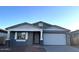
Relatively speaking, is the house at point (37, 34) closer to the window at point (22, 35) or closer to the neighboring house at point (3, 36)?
the window at point (22, 35)

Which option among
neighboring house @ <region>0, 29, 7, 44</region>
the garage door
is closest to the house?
the garage door

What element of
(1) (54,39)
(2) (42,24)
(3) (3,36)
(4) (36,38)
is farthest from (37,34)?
(3) (3,36)

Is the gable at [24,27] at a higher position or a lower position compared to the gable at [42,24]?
lower

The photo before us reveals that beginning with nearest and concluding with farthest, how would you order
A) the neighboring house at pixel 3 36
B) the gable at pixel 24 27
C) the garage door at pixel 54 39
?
the neighboring house at pixel 3 36 < the gable at pixel 24 27 < the garage door at pixel 54 39

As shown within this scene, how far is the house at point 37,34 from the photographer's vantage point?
7.19m

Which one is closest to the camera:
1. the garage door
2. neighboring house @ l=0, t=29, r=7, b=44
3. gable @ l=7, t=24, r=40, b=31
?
neighboring house @ l=0, t=29, r=7, b=44

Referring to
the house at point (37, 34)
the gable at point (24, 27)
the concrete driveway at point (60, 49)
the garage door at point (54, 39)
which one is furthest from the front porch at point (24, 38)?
the concrete driveway at point (60, 49)

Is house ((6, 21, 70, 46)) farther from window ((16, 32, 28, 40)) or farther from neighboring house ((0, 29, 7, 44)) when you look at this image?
neighboring house ((0, 29, 7, 44))

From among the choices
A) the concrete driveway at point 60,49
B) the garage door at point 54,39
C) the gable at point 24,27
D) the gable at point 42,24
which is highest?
the gable at point 42,24

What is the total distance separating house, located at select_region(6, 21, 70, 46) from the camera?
23.6 feet

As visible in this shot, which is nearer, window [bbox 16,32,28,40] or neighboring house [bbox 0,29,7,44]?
neighboring house [bbox 0,29,7,44]

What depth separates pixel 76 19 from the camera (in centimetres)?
746
